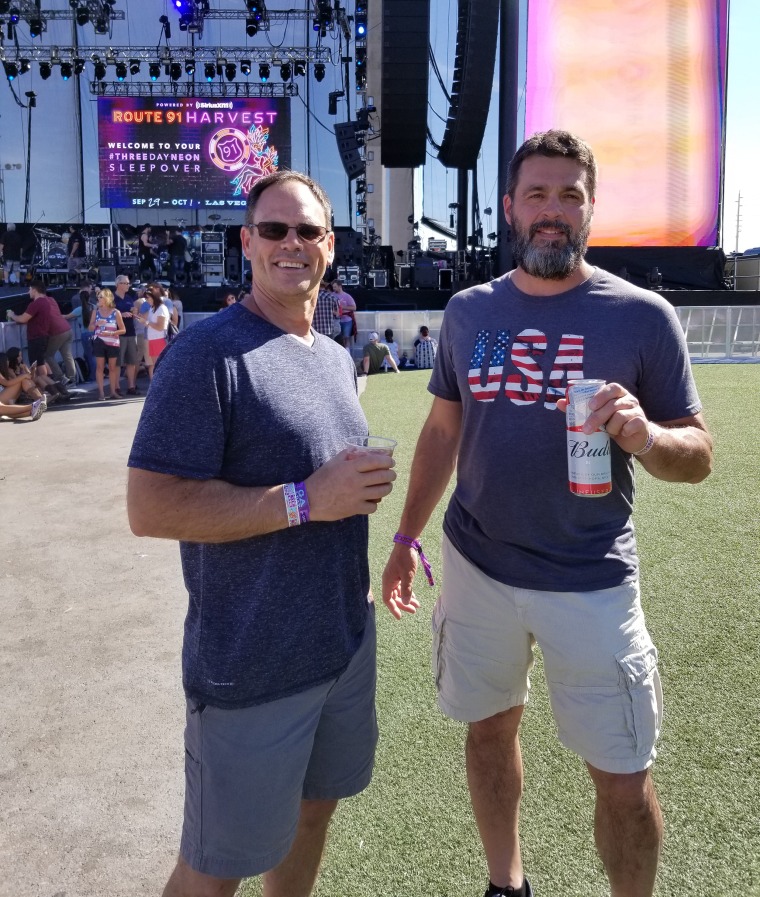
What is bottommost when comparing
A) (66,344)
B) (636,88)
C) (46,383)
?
(46,383)

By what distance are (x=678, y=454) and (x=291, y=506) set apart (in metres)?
0.98

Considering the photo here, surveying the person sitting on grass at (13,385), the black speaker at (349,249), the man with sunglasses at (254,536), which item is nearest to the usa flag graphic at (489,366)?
the man with sunglasses at (254,536)

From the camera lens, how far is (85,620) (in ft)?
12.2

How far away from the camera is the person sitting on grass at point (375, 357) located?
1468 cm

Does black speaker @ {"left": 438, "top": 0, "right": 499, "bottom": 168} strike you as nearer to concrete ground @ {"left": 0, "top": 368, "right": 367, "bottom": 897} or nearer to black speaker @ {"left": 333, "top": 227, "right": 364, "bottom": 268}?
black speaker @ {"left": 333, "top": 227, "right": 364, "bottom": 268}

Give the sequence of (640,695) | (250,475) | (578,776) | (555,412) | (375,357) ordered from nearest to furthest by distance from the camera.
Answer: (250,475)
(640,695)
(555,412)
(578,776)
(375,357)

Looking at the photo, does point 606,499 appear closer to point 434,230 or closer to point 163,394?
point 163,394

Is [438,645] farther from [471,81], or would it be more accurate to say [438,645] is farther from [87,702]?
[471,81]

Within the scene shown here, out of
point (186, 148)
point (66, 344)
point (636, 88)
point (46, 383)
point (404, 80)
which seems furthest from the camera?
point (186, 148)

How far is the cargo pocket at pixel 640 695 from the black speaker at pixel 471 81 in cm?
1662

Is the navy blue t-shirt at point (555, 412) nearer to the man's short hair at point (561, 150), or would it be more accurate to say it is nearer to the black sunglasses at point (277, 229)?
the man's short hair at point (561, 150)

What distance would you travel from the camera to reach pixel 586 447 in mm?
1632

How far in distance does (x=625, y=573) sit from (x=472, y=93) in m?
17.2

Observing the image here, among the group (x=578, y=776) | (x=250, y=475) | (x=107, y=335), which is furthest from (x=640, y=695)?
(x=107, y=335)
